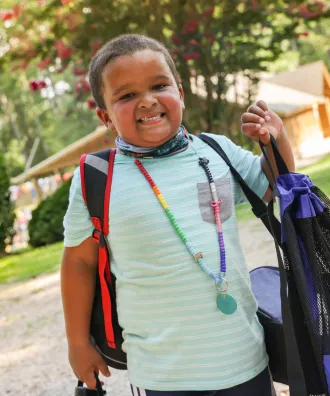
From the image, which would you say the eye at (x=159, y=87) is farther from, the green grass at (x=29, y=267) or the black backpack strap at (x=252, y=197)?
the green grass at (x=29, y=267)

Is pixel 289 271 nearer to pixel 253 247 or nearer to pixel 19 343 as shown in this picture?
pixel 19 343

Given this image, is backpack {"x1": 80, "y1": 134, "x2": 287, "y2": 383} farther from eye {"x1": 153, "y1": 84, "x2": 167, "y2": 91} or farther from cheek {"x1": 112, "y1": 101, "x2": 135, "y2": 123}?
eye {"x1": 153, "y1": 84, "x2": 167, "y2": 91}

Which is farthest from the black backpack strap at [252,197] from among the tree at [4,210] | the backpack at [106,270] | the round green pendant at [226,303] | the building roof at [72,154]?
the building roof at [72,154]

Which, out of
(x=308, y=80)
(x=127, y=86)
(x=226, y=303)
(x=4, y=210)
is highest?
(x=127, y=86)

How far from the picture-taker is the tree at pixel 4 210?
13148mm

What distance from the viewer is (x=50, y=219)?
12.7m

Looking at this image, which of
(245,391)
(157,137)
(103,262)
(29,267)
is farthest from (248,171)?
(29,267)

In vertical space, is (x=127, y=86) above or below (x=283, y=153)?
above

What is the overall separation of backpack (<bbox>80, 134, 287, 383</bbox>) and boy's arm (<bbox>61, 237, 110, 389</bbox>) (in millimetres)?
28

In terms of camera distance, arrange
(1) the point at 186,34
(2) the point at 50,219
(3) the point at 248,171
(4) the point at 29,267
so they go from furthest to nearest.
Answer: (2) the point at 50,219
(1) the point at 186,34
(4) the point at 29,267
(3) the point at 248,171

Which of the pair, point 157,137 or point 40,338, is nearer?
point 157,137

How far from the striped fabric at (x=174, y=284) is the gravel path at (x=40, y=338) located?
1717mm

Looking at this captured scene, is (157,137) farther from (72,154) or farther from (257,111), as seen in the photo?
(72,154)

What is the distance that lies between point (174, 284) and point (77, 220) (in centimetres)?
36
